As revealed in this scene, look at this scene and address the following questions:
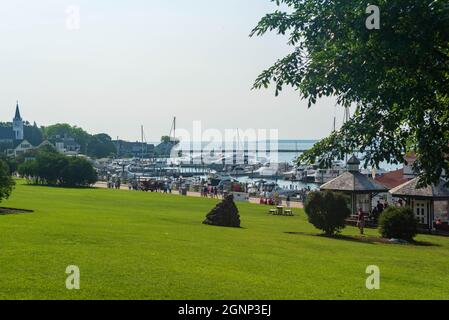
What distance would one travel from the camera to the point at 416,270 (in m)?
17.8

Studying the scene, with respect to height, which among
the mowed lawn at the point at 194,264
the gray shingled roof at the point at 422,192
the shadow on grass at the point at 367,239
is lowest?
the shadow on grass at the point at 367,239

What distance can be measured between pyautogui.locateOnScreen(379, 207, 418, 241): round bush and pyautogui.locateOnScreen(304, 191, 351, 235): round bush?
6.85 ft

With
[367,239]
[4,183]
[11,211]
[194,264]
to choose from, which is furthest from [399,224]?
[4,183]

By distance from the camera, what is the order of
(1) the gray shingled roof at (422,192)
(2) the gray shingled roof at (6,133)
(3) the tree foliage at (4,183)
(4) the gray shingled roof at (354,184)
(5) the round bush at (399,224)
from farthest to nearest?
(2) the gray shingled roof at (6,133), (4) the gray shingled roof at (354,184), (1) the gray shingled roof at (422,192), (3) the tree foliage at (4,183), (5) the round bush at (399,224)

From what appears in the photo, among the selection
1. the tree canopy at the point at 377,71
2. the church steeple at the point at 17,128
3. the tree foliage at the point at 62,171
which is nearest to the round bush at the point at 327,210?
the tree canopy at the point at 377,71

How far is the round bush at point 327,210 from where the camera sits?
29.0 m

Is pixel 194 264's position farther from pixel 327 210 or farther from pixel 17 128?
pixel 17 128

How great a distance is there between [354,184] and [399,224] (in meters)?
14.4

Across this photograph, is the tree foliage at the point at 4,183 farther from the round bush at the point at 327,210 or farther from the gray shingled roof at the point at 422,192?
the gray shingled roof at the point at 422,192

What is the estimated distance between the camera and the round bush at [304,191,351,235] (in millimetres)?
29031

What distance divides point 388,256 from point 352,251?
4.69 ft

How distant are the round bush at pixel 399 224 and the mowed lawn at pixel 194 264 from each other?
114 inches

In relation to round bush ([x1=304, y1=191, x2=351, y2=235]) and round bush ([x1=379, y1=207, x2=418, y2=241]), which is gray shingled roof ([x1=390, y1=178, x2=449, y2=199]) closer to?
round bush ([x1=379, y1=207, x2=418, y2=241])
